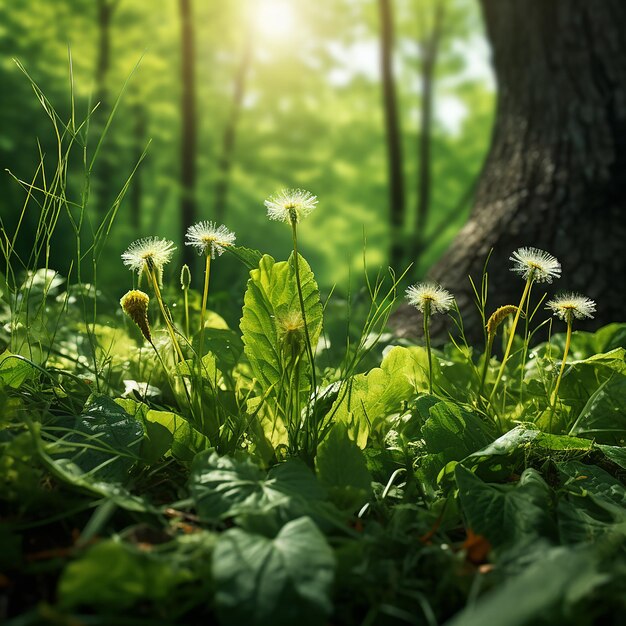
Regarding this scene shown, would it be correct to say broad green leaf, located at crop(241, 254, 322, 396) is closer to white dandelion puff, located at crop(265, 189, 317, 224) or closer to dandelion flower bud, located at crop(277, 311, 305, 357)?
dandelion flower bud, located at crop(277, 311, 305, 357)

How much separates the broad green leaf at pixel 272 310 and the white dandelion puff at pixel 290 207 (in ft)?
0.55

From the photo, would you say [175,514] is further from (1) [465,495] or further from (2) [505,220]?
(2) [505,220]

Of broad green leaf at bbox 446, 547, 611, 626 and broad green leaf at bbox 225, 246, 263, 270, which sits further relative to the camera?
broad green leaf at bbox 225, 246, 263, 270

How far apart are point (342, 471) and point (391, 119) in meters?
8.99

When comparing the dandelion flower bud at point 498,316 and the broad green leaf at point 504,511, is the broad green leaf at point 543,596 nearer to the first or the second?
the broad green leaf at point 504,511

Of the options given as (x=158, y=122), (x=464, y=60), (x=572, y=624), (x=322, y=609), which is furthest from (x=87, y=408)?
(x=464, y=60)

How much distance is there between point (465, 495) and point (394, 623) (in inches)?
10.7

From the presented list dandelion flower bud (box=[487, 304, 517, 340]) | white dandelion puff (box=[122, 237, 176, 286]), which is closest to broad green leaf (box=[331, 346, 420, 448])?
dandelion flower bud (box=[487, 304, 517, 340])

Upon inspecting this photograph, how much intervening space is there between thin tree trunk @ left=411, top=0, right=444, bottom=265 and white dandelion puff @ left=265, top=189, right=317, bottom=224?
33.9 feet

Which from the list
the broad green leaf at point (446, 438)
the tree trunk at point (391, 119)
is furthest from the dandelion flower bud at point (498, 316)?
the tree trunk at point (391, 119)

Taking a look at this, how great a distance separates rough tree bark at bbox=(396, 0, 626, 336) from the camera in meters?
2.60

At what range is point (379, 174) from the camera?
1598cm

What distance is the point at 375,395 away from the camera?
1.44 metres

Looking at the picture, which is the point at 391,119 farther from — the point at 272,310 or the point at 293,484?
the point at 293,484
